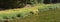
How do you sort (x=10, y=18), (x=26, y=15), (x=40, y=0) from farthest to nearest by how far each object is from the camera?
1. (x=40, y=0)
2. (x=26, y=15)
3. (x=10, y=18)

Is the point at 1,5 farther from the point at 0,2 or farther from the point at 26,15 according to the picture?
the point at 26,15

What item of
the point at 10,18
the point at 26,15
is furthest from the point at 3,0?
the point at 10,18

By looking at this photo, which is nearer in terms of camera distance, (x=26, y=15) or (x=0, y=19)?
(x=0, y=19)

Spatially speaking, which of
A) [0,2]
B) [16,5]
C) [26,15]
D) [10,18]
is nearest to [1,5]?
[0,2]

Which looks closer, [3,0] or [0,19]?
[0,19]

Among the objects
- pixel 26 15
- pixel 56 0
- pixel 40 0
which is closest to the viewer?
pixel 26 15

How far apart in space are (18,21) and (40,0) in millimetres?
14241

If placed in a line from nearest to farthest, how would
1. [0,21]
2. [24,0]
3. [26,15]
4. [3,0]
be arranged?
1. [0,21]
2. [26,15]
3. [3,0]
4. [24,0]

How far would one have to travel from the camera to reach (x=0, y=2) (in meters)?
23.1

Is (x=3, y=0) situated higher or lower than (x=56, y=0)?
higher

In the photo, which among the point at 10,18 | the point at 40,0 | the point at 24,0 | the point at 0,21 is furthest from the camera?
the point at 40,0

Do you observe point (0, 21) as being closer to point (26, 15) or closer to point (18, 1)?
point (26, 15)

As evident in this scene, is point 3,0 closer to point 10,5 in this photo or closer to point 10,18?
point 10,5

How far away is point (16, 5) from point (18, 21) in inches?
341
